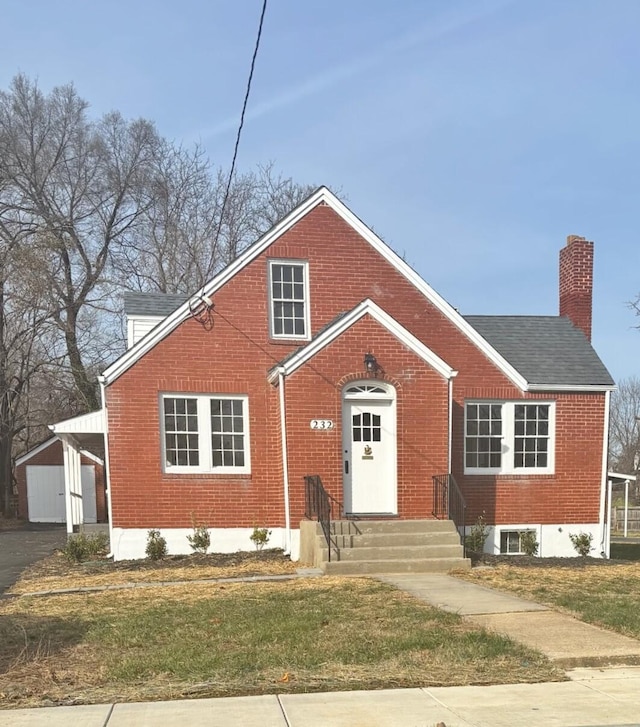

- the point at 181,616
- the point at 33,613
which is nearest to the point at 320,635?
the point at 181,616

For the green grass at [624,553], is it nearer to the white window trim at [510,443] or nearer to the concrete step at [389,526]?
the white window trim at [510,443]

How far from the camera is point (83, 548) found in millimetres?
12062

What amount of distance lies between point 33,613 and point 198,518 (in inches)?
186

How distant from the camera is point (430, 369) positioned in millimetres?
11922

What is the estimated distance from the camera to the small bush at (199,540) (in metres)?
12.0

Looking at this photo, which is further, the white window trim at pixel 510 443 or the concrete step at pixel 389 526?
the white window trim at pixel 510 443

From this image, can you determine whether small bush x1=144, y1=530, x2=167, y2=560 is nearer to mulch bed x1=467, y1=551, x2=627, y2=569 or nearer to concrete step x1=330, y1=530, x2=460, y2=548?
concrete step x1=330, y1=530, x2=460, y2=548

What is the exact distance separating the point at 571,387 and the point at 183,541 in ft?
29.7

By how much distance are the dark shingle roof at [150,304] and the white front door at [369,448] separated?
5432 mm

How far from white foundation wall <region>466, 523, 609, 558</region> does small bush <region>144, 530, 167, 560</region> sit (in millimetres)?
6863

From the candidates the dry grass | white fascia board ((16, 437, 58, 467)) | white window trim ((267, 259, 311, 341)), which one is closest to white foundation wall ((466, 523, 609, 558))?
the dry grass

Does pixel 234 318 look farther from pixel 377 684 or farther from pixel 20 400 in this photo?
pixel 20 400

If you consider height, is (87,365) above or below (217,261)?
below

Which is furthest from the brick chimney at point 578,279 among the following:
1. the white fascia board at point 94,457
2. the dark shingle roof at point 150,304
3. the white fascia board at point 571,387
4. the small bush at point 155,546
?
the white fascia board at point 94,457
